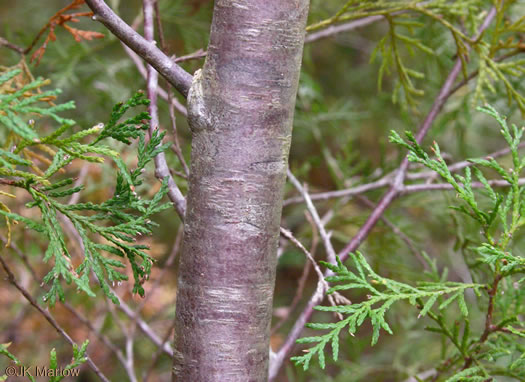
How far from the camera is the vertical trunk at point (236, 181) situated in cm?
107

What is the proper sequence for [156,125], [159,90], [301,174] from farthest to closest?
[301,174], [159,90], [156,125]

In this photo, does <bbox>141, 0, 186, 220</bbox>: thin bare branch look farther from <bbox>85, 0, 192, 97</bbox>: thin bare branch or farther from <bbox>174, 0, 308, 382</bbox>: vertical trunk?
<bbox>174, 0, 308, 382</bbox>: vertical trunk

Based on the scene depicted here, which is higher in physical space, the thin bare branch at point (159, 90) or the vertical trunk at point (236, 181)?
the thin bare branch at point (159, 90)

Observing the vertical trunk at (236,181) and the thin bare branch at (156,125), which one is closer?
the vertical trunk at (236,181)

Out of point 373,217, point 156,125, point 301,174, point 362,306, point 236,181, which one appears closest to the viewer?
point 236,181

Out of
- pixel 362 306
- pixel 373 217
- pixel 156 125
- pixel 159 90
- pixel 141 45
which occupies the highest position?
pixel 159 90

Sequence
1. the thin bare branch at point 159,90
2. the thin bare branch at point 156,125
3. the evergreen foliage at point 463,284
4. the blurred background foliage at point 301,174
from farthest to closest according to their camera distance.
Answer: the blurred background foliage at point 301,174 < the thin bare branch at point 159,90 < the thin bare branch at point 156,125 < the evergreen foliage at point 463,284

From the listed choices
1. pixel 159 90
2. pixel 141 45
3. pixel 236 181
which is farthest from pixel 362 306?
pixel 159 90

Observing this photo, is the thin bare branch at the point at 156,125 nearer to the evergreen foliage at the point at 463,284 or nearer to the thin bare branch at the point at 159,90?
the thin bare branch at the point at 159,90

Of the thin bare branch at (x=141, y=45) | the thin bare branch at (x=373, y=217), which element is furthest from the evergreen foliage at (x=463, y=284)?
the thin bare branch at (x=141, y=45)

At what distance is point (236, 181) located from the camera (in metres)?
1.09

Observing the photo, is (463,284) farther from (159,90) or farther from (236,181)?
(159,90)

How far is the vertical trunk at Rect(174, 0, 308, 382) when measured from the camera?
1.07 metres

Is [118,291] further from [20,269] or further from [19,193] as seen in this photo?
[19,193]
